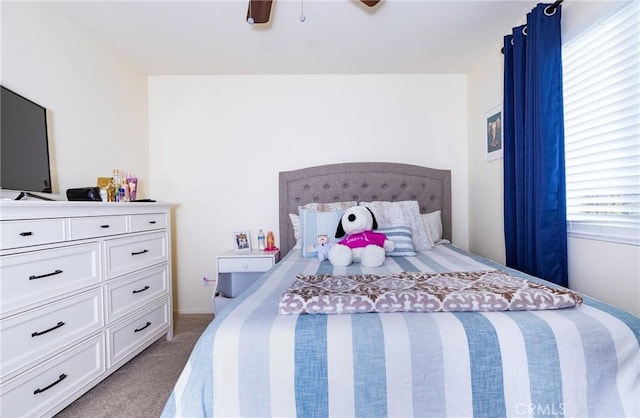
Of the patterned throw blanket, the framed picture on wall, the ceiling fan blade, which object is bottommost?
the patterned throw blanket

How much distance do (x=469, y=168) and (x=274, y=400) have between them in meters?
2.70

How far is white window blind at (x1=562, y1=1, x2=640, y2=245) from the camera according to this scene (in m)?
1.40

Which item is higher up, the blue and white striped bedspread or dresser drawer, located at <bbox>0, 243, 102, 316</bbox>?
dresser drawer, located at <bbox>0, 243, 102, 316</bbox>

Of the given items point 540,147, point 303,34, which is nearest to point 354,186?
point 303,34

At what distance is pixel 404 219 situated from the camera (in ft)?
7.79

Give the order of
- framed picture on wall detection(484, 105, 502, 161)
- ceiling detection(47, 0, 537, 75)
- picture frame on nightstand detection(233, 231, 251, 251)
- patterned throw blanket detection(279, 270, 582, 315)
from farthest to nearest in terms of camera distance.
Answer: picture frame on nightstand detection(233, 231, 251, 251)
framed picture on wall detection(484, 105, 502, 161)
ceiling detection(47, 0, 537, 75)
patterned throw blanket detection(279, 270, 582, 315)

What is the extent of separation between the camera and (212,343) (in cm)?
91

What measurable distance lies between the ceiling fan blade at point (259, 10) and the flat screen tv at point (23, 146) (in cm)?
127

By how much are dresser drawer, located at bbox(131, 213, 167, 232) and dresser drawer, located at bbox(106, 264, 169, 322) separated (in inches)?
11.3

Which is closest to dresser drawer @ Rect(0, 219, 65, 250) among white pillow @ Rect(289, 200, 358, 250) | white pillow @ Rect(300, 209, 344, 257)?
white pillow @ Rect(300, 209, 344, 257)

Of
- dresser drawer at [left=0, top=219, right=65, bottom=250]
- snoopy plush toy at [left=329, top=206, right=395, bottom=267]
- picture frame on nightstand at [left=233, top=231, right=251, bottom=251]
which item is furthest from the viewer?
picture frame on nightstand at [left=233, top=231, right=251, bottom=251]

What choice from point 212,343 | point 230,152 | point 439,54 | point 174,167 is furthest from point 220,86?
point 212,343

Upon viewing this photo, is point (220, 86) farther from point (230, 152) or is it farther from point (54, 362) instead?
point (54, 362)

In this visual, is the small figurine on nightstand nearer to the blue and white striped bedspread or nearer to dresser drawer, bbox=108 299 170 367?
dresser drawer, bbox=108 299 170 367
